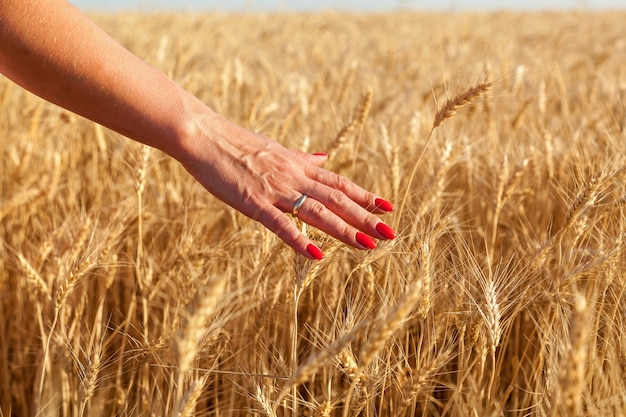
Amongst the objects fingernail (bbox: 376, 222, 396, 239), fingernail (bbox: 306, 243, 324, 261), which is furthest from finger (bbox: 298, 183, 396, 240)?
fingernail (bbox: 306, 243, 324, 261)

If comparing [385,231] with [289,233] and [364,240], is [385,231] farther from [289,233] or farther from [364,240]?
[289,233]

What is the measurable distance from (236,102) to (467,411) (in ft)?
7.47

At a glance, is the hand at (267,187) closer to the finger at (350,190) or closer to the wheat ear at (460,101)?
the finger at (350,190)

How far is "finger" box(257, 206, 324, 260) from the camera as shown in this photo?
1.06 m

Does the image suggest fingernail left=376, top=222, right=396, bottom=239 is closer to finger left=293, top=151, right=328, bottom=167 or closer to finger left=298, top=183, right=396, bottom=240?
finger left=298, top=183, right=396, bottom=240

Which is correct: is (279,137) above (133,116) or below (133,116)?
above

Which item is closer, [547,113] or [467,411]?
[467,411]

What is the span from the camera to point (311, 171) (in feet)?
4.16

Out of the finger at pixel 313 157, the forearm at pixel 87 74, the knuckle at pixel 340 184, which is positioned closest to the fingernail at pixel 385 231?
the knuckle at pixel 340 184

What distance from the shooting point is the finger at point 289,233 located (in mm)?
1058

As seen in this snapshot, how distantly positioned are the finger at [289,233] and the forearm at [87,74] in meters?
0.22

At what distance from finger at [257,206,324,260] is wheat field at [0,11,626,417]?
3cm

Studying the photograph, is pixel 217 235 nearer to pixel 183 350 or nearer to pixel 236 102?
pixel 183 350

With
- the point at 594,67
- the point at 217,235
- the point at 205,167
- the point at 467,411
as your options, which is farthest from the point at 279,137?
the point at 594,67
